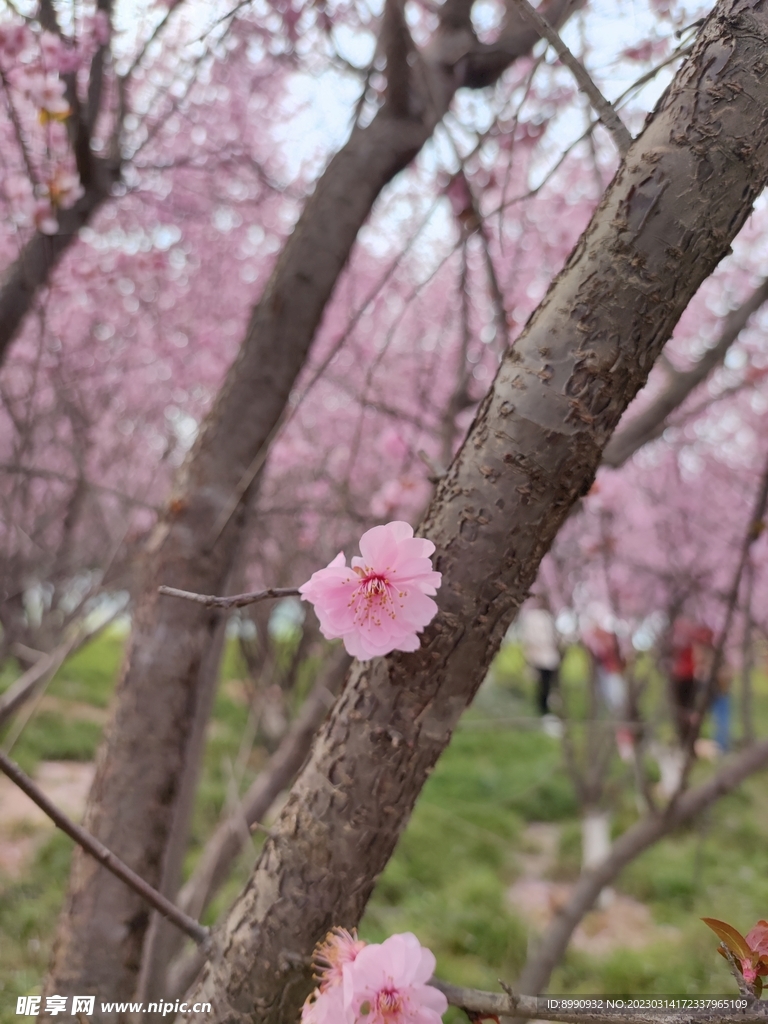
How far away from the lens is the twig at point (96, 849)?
2.54 feet

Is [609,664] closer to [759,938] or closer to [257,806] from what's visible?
[257,806]

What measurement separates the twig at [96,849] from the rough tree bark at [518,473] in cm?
7

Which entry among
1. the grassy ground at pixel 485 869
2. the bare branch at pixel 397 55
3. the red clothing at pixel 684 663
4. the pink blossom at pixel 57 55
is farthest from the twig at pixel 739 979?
the red clothing at pixel 684 663

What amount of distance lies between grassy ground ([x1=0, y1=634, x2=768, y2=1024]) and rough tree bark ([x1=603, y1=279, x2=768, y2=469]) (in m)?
0.66

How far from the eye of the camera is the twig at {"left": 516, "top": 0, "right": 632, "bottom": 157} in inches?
32.1

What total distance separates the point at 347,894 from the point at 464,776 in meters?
5.69

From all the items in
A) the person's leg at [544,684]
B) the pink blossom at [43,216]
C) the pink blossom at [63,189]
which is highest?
the person's leg at [544,684]

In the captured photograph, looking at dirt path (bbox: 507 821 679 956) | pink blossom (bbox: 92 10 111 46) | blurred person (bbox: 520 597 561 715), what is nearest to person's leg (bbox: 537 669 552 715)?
blurred person (bbox: 520 597 561 715)

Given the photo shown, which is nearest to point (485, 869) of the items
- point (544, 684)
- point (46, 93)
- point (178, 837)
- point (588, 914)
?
point (588, 914)

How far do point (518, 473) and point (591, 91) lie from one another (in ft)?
1.54

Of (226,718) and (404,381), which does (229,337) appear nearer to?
(404,381)

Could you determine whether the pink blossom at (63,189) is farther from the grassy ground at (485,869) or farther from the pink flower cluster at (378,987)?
the pink flower cluster at (378,987)

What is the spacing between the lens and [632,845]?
1.85 m

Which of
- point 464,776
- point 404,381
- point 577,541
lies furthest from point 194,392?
point 464,776
